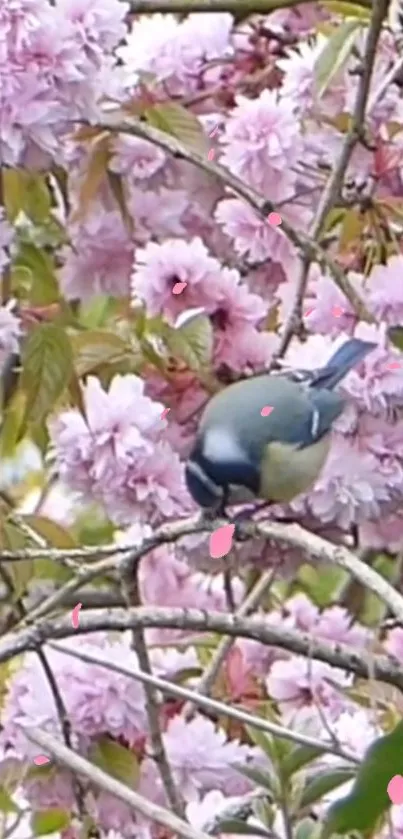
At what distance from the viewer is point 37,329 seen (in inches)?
36.1

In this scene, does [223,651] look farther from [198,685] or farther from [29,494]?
[29,494]

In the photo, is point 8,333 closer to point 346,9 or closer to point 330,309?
point 330,309

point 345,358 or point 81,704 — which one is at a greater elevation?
point 345,358

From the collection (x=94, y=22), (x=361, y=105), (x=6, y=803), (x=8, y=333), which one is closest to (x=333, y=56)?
(x=361, y=105)

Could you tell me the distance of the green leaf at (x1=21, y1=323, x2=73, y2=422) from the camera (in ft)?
2.94

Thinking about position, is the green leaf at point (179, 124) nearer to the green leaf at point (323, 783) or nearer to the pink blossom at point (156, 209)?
the pink blossom at point (156, 209)

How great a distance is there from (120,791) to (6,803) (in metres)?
0.23

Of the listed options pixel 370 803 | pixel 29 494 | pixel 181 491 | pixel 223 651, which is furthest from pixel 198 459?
pixel 29 494

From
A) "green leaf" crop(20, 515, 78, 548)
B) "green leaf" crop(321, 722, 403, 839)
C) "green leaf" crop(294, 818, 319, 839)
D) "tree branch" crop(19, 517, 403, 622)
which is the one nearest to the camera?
"green leaf" crop(321, 722, 403, 839)

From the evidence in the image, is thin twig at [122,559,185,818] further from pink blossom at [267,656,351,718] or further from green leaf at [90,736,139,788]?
pink blossom at [267,656,351,718]

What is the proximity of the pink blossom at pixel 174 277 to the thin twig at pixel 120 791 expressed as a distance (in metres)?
0.30
